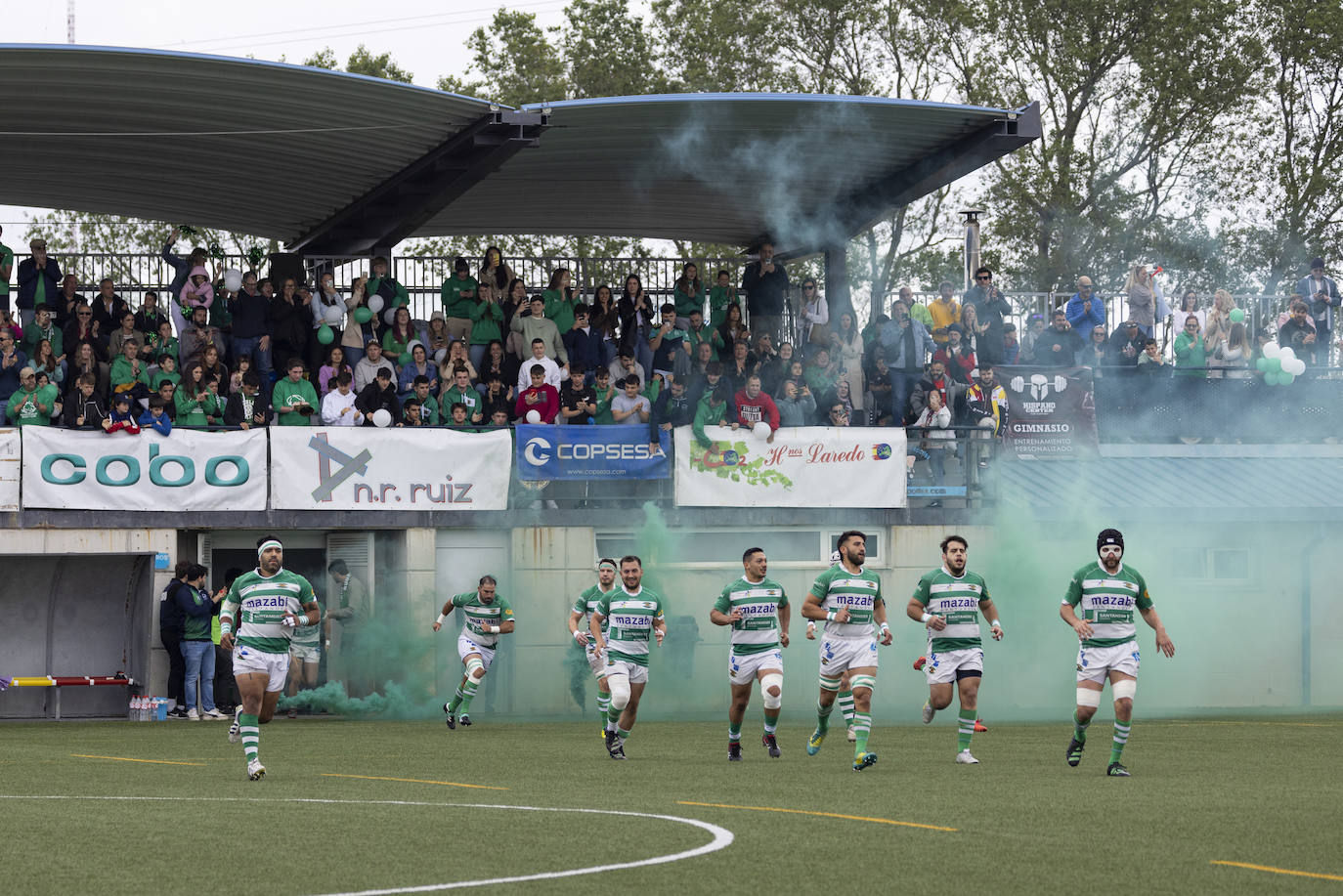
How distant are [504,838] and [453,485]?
14.5 m

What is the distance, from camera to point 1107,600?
49.9 feet

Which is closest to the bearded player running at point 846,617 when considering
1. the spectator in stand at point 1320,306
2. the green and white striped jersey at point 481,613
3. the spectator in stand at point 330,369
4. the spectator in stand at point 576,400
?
the green and white striped jersey at point 481,613

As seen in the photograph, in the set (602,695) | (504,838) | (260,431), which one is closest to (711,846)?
(504,838)

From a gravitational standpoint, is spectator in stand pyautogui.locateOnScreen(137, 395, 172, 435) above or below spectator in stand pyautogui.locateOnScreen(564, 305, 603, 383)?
below

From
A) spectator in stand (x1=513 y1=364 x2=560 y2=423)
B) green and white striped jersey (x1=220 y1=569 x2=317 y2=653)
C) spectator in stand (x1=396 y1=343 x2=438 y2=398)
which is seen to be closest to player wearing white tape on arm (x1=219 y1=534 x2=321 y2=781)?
green and white striped jersey (x1=220 y1=569 x2=317 y2=653)

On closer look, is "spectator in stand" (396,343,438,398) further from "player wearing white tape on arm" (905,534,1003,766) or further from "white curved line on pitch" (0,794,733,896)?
"white curved line on pitch" (0,794,733,896)

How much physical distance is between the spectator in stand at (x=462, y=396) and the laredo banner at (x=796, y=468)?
109 inches

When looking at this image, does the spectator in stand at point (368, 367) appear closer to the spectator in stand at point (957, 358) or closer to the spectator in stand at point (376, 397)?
the spectator in stand at point (376, 397)

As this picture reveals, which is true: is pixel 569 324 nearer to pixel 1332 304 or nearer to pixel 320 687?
pixel 320 687

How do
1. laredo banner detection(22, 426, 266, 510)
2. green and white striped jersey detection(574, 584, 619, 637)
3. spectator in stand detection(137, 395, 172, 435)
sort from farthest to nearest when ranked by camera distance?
spectator in stand detection(137, 395, 172, 435) < laredo banner detection(22, 426, 266, 510) < green and white striped jersey detection(574, 584, 619, 637)

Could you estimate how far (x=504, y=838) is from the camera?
10.6 meters

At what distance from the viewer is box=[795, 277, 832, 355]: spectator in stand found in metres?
27.8

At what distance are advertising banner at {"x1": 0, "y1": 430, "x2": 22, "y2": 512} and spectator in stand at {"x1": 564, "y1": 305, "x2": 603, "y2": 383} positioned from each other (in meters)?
7.38

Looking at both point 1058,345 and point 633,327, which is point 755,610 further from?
point 1058,345
